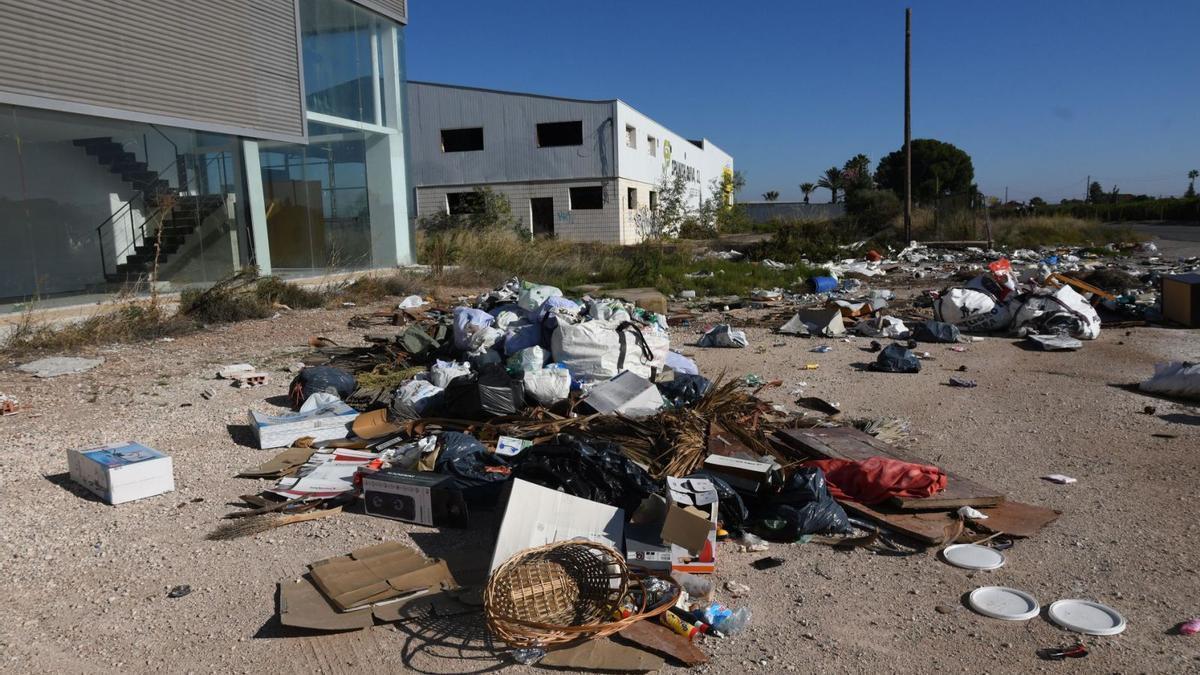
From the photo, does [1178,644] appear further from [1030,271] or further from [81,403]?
[1030,271]

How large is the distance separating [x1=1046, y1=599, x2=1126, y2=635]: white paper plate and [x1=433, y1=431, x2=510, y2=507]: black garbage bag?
2402mm

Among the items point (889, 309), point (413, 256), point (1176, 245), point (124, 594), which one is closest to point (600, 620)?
point (124, 594)

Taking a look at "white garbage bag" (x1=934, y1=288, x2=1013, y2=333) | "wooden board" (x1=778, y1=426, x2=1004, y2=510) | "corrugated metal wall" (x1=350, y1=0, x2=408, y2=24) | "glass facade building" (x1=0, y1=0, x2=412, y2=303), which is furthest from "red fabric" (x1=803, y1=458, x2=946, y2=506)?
"corrugated metal wall" (x1=350, y1=0, x2=408, y2=24)

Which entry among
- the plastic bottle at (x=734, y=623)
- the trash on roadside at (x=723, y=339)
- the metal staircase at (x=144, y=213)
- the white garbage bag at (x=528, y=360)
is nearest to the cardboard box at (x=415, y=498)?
the plastic bottle at (x=734, y=623)

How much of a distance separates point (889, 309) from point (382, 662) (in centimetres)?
996

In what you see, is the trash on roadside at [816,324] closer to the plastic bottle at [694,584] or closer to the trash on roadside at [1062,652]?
the plastic bottle at [694,584]

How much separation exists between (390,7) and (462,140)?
13740 millimetres

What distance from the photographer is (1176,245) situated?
22375 mm

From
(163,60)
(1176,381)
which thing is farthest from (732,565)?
(163,60)

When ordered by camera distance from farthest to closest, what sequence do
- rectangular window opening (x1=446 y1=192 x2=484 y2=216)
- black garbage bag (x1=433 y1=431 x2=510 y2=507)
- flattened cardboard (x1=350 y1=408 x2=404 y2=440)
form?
rectangular window opening (x1=446 y1=192 x2=484 y2=216) < flattened cardboard (x1=350 y1=408 x2=404 y2=440) < black garbage bag (x1=433 y1=431 x2=510 y2=507)

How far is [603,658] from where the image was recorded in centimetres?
267

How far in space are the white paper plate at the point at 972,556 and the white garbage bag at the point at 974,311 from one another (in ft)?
21.7

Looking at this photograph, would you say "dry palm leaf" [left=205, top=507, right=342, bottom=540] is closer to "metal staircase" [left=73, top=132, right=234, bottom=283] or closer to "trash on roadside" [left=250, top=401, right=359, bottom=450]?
"trash on roadside" [left=250, top=401, right=359, bottom=450]

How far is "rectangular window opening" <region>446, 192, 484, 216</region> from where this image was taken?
28.3 m
